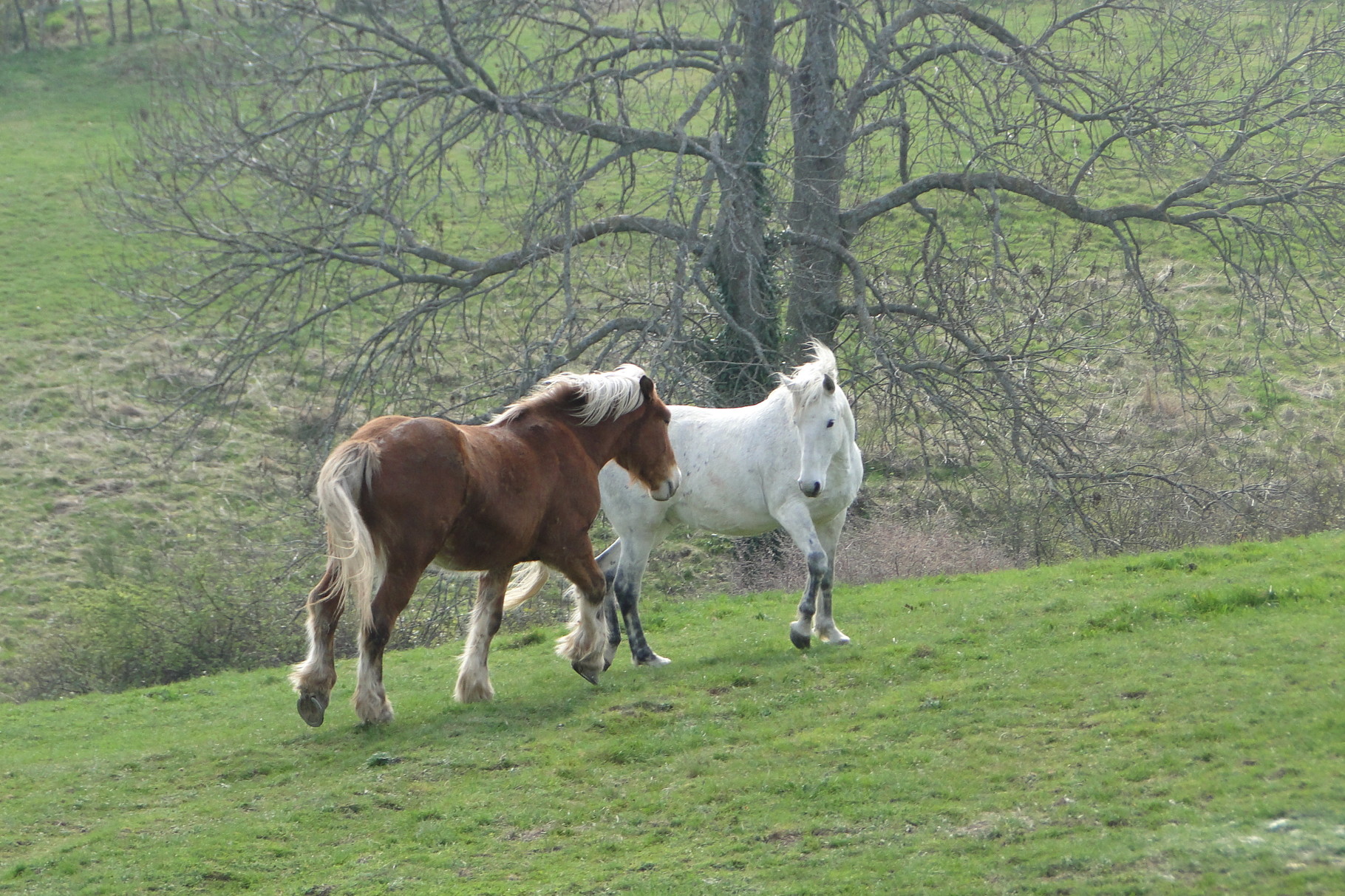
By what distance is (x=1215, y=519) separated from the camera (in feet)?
47.2

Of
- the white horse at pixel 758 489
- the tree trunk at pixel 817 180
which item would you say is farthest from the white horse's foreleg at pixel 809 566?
the tree trunk at pixel 817 180

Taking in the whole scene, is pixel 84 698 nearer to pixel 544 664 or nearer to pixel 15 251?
pixel 544 664

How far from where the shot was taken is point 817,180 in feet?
46.2

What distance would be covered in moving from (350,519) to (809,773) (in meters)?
3.08

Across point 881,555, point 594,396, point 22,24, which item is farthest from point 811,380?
point 22,24

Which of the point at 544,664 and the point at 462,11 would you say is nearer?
the point at 544,664

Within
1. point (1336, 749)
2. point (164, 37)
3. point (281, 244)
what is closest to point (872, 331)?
point (281, 244)

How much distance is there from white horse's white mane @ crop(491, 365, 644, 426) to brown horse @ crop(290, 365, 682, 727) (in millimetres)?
11

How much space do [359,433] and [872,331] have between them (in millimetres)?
7708

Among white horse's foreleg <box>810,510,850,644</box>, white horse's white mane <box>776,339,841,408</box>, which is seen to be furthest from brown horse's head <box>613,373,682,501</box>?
white horse's foreleg <box>810,510,850,644</box>

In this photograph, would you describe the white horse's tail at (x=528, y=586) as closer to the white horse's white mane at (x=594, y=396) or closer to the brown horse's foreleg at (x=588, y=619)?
the brown horse's foreleg at (x=588, y=619)

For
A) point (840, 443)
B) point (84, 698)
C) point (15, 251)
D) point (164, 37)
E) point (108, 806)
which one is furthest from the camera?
point (164, 37)

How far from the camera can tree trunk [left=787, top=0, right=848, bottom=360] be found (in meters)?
14.4

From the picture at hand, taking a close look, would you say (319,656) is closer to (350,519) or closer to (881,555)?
(350,519)
